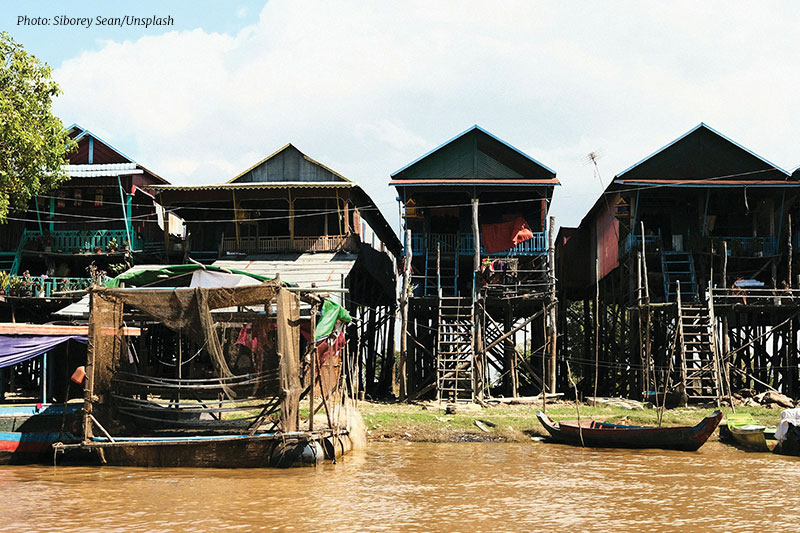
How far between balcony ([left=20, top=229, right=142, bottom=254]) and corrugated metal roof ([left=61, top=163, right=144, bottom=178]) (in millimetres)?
2009

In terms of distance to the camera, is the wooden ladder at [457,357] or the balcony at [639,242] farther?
the balcony at [639,242]

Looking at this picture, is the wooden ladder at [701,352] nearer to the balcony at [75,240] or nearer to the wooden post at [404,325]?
the wooden post at [404,325]

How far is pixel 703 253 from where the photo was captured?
82.3 feet

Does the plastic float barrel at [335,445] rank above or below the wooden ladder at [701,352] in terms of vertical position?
below

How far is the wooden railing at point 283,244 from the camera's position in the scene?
27.2 metres

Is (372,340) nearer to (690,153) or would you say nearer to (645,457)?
(690,153)

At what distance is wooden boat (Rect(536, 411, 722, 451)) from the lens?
17.0 metres

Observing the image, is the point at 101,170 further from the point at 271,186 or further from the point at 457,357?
the point at 457,357

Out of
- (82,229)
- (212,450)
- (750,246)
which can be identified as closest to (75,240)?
(82,229)

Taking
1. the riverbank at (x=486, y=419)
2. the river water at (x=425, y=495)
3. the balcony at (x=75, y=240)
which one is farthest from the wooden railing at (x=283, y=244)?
the river water at (x=425, y=495)

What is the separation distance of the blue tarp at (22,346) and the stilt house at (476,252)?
35.4ft

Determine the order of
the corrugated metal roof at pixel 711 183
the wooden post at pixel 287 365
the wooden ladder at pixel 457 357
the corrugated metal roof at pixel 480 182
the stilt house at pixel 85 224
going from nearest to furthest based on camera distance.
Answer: the wooden post at pixel 287 365 → the wooden ladder at pixel 457 357 → the corrugated metal roof at pixel 711 183 → the corrugated metal roof at pixel 480 182 → the stilt house at pixel 85 224

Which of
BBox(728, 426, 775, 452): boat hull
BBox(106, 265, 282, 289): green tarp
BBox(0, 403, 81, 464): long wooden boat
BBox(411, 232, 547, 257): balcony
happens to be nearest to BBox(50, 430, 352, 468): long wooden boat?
BBox(0, 403, 81, 464): long wooden boat

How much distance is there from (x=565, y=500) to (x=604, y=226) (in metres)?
18.7
